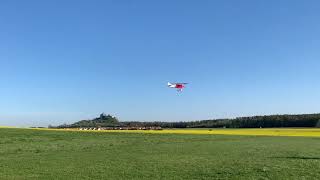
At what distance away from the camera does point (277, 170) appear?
2022 cm

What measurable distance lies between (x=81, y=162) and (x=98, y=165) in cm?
191

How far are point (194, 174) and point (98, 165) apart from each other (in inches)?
216

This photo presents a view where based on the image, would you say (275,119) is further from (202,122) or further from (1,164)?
(1,164)

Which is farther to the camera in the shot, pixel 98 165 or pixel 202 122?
pixel 202 122

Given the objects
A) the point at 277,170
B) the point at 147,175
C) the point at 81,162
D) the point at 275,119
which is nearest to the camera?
the point at 147,175

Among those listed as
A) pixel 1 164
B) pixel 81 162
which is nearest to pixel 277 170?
pixel 81 162

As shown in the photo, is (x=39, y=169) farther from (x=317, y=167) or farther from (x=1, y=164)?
(x=317, y=167)

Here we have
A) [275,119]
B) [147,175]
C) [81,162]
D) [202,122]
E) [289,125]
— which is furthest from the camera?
[202,122]

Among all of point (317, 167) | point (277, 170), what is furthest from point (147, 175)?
point (317, 167)

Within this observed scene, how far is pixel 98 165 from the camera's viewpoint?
22391 millimetres

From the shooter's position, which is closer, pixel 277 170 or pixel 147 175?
pixel 147 175

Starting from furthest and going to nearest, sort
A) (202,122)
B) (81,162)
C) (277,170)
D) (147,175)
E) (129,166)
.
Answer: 1. (202,122)
2. (81,162)
3. (129,166)
4. (277,170)
5. (147,175)

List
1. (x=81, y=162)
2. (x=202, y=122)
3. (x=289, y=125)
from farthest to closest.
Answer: (x=202, y=122) → (x=289, y=125) → (x=81, y=162)

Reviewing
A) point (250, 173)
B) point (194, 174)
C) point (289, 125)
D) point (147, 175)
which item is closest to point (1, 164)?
point (147, 175)
